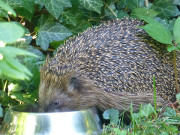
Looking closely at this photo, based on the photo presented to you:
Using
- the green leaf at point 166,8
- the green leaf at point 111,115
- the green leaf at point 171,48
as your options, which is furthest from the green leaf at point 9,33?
the green leaf at point 166,8

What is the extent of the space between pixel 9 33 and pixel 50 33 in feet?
8.10

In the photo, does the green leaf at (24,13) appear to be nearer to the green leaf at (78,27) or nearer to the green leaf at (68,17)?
the green leaf at (68,17)

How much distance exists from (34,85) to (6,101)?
35cm

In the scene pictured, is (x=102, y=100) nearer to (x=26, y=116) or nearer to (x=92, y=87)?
(x=92, y=87)

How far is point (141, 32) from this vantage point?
10.6ft

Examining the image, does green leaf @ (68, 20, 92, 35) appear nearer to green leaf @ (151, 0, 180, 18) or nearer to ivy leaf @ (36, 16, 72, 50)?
ivy leaf @ (36, 16, 72, 50)

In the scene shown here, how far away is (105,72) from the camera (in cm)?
301

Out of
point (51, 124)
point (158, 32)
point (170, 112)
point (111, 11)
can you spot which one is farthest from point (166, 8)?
point (51, 124)

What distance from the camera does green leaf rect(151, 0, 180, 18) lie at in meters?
4.14

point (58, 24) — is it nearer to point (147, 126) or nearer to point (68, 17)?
point (68, 17)

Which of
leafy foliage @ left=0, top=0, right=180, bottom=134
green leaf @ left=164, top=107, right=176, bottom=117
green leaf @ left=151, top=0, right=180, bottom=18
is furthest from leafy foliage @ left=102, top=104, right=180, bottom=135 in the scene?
green leaf @ left=151, top=0, right=180, bottom=18

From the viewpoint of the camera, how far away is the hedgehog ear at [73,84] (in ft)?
9.81

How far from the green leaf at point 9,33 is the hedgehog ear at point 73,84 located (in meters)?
1.78

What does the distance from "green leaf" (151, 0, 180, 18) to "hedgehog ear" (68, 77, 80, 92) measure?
1.76m
